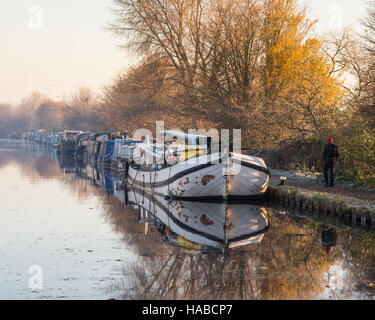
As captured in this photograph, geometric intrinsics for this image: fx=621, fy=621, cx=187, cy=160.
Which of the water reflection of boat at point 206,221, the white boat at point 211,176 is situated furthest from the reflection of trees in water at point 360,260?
the white boat at point 211,176

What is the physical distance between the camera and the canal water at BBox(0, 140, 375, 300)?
10.4 m

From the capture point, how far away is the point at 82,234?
16.5 m

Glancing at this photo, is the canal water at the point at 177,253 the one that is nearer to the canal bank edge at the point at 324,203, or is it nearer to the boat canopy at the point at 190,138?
the canal bank edge at the point at 324,203

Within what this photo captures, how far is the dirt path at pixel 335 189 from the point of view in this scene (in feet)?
69.2

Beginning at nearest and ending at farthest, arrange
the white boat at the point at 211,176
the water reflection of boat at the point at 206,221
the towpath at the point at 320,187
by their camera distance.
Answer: the water reflection of boat at the point at 206,221, the towpath at the point at 320,187, the white boat at the point at 211,176

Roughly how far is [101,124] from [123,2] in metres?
39.2

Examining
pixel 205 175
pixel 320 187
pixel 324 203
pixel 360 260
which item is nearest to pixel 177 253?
pixel 360 260

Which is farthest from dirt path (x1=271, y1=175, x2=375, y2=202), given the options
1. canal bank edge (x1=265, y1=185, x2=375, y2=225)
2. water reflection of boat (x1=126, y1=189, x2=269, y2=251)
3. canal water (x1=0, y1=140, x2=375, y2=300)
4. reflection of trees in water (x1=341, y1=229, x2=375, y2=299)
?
reflection of trees in water (x1=341, y1=229, x2=375, y2=299)

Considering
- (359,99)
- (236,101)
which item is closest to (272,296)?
(359,99)

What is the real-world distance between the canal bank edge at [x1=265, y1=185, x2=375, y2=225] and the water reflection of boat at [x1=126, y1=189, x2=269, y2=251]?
1208 mm

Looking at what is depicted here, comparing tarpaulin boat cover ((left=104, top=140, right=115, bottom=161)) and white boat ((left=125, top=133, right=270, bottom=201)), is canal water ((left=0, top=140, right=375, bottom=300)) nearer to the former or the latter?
white boat ((left=125, top=133, right=270, bottom=201))

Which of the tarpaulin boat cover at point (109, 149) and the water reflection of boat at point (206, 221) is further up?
the tarpaulin boat cover at point (109, 149)

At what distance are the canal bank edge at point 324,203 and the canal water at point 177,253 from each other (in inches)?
17.9

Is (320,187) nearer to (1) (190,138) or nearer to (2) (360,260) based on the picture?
(1) (190,138)
